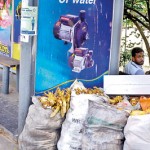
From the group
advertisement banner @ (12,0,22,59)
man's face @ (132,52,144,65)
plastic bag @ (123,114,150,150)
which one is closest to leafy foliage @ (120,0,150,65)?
man's face @ (132,52,144,65)

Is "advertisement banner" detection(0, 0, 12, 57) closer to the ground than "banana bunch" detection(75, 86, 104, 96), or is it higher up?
higher up

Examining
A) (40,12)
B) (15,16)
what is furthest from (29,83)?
(15,16)

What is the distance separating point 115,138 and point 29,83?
1233 mm

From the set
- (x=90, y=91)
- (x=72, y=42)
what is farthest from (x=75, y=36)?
(x=90, y=91)

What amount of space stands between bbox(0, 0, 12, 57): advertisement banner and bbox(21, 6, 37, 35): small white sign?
13.1ft

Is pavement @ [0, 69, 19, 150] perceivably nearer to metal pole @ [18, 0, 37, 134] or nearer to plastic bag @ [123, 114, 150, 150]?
metal pole @ [18, 0, 37, 134]

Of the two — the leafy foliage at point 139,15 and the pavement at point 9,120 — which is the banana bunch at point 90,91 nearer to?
the pavement at point 9,120

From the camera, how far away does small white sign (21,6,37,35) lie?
3.86m

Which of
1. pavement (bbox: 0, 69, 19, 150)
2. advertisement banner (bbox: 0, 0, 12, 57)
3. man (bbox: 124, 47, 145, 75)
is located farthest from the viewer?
advertisement banner (bbox: 0, 0, 12, 57)

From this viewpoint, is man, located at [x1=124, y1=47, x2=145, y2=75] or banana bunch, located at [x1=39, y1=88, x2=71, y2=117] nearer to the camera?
banana bunch, located at [x1=39, y1=88, x2=71, y2=117]

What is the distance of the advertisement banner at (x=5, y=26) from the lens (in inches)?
309

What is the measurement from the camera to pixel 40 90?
160 inches

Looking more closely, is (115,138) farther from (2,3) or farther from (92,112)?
(2,3)

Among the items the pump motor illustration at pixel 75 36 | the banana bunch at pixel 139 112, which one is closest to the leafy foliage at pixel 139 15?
the pump motor illustration at pixel 75 36
